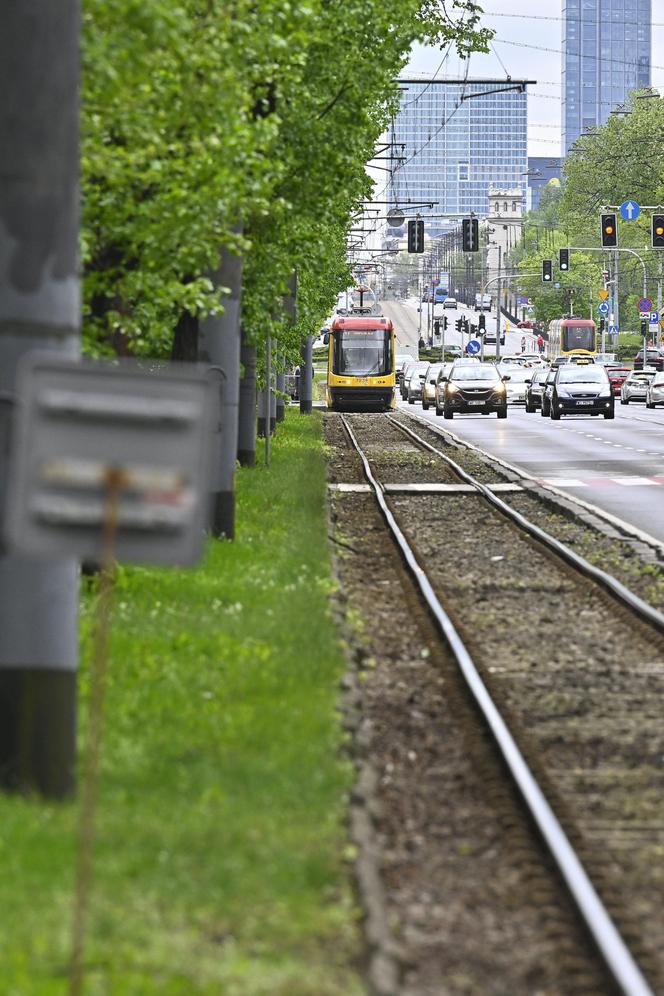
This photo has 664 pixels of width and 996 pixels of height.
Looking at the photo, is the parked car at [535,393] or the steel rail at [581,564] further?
the parked car at [535,393]

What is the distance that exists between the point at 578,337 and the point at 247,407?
311 ft

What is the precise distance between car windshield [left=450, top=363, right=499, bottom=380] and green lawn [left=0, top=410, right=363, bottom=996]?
162 ft

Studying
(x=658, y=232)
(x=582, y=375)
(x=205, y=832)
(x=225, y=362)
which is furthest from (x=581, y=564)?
(x=582, y=375)

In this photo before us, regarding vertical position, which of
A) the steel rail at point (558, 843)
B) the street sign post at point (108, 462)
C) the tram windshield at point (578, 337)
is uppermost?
the tram windshield at point (578, 337)

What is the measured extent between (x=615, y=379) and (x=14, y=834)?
82.0m

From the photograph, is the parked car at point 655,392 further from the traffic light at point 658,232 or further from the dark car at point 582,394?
the traffic light at point 658,232

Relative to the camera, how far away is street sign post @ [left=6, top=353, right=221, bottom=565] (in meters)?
5.41

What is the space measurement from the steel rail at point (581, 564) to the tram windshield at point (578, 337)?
3652 inches

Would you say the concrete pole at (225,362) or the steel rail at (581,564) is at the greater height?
the concrete pole at (225,362)

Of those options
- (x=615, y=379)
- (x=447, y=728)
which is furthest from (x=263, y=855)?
(x=615, y=379)

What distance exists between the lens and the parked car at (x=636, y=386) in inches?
3177

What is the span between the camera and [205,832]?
7453 millimetres

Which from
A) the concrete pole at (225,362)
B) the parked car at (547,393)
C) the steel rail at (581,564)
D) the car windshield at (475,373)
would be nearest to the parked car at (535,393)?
the parked car at (547,393)

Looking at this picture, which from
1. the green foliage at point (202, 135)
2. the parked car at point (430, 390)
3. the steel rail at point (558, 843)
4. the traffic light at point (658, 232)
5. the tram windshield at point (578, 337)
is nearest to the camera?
the steel rail at point (558, 843)
